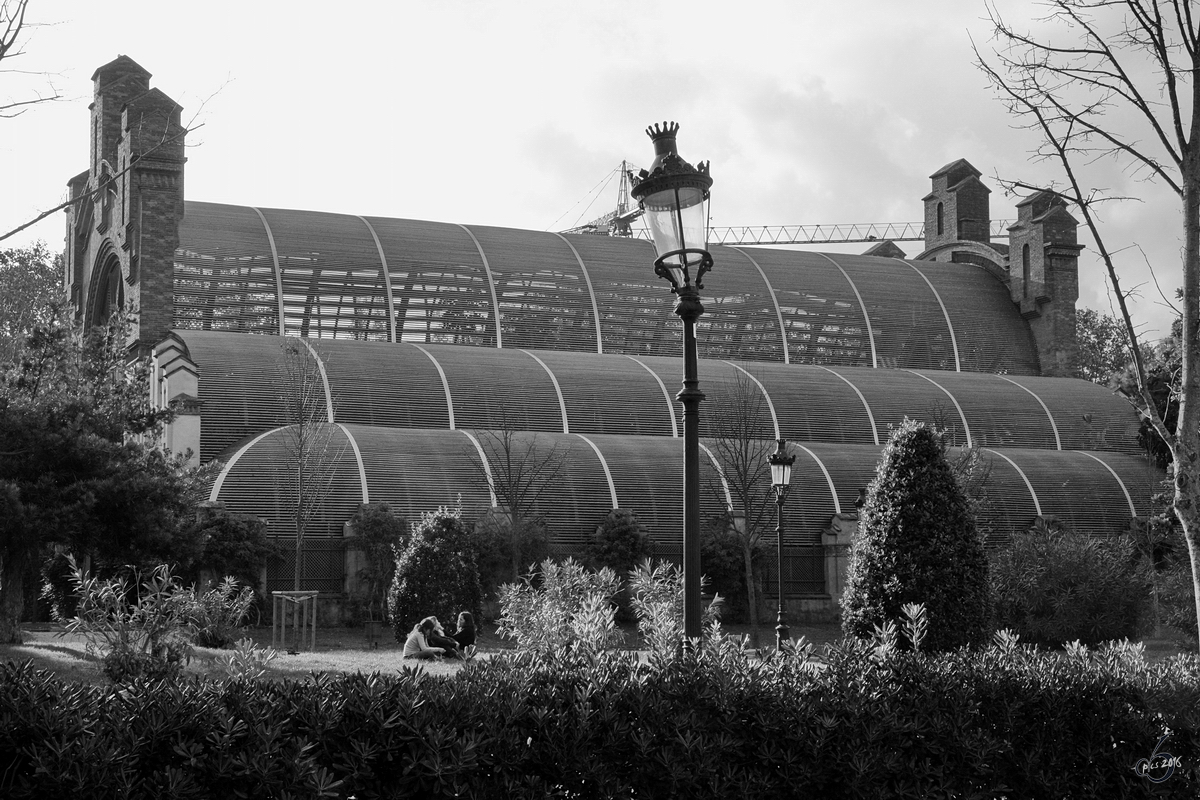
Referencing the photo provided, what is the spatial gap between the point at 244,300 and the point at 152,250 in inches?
126

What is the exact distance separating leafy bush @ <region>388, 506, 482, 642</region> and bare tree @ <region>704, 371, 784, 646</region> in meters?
7.55

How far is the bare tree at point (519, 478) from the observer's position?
95.4ft

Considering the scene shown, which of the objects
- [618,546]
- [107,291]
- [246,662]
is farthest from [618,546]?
[246,662]

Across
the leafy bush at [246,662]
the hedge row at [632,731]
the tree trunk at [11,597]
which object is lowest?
the tree trunk at [11,597]

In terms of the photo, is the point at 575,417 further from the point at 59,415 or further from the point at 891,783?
the point at 891,783

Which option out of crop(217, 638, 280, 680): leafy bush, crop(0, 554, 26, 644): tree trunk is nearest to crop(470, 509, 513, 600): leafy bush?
crop(0, 554, 26, 644): tree trunk

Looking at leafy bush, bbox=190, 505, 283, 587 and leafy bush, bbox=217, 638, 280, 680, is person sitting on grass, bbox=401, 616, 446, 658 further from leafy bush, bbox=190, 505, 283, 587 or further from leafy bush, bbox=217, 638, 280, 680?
leafy bush, bbox=217, 638, 280, 680

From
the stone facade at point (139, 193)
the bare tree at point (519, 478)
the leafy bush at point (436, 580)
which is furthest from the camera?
the stone facade at point (139, 193)

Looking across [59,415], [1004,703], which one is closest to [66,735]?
[1004,703]

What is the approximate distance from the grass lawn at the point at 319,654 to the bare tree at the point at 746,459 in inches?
87.5

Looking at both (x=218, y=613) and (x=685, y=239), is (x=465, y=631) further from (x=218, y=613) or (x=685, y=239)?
(x=685, y=239)

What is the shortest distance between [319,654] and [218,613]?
355 centimetres

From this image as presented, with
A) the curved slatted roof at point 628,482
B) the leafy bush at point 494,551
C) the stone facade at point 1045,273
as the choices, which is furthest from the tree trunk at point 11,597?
the stone facade at point 1045,273

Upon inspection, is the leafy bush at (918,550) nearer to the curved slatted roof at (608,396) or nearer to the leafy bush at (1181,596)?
the leafy bush at (1181,596)
